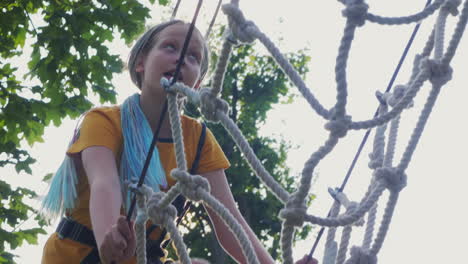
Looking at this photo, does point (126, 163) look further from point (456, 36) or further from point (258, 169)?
point (456, 36)

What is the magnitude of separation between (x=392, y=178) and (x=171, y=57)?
2.86 ft

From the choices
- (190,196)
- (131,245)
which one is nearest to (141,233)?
(131,245)

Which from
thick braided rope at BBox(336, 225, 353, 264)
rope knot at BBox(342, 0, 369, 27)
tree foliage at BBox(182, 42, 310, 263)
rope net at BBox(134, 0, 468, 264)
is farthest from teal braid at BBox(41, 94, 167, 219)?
tree foliage at BBox(182, 42, 310, 263)

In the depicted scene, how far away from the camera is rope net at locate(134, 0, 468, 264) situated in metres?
1.54

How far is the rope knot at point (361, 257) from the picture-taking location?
1680 millimetres

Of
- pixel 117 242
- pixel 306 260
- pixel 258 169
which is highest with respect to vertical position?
pixel 258 169

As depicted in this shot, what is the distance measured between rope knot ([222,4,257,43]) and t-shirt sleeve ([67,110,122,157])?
1.96ft

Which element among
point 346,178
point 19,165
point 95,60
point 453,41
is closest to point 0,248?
point 19,165

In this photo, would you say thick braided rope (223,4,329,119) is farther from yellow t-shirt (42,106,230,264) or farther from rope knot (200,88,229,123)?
yellow t-shirt (42,106,230,264)

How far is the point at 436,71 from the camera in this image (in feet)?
5.73

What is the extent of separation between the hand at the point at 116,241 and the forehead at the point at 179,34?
2.64ft

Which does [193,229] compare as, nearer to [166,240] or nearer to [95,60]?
[95,60]

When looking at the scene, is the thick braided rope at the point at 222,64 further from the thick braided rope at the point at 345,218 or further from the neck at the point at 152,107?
the neck at the point at 152,107

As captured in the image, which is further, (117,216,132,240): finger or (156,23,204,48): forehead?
(156,23,204,48): forehead
